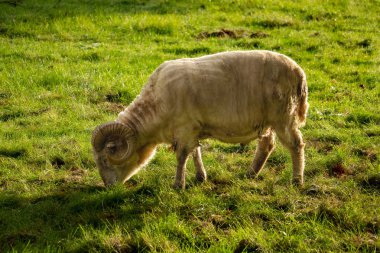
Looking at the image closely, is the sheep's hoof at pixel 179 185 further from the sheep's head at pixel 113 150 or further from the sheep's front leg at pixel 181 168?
the sheep's head at pixel 113 150

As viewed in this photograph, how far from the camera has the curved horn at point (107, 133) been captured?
8.13 metres

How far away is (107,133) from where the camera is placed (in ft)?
26.9

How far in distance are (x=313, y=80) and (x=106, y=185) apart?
6495 mm

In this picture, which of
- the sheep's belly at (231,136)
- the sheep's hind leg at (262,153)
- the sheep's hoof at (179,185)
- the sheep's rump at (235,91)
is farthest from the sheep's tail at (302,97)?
the sheep's hoof at (179,185)

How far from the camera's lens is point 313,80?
13195mm

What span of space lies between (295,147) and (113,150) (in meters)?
2.52

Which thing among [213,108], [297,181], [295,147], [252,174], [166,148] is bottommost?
[166,148]

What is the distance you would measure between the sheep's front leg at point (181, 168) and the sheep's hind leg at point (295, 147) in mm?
1319

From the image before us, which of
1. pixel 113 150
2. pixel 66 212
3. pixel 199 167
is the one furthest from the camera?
pixel 199 167

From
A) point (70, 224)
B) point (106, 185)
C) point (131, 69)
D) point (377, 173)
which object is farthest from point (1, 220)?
point (131, 69)

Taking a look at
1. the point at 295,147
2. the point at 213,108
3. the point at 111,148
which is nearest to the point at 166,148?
the point at 111,148

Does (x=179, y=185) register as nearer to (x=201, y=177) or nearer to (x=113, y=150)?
(x=201, y=177)

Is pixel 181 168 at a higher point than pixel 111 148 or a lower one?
lower

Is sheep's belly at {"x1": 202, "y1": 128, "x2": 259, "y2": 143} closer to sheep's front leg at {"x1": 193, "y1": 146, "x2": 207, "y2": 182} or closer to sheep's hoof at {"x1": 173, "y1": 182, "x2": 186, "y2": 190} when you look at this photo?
sheep's front leg at {"x1": 193, "y1": 146, "x2": 207, "y2": 182}
